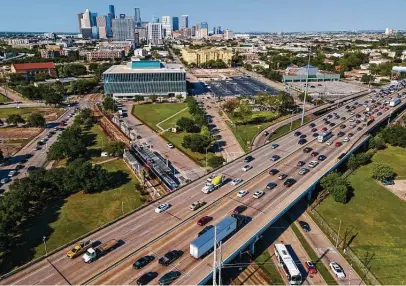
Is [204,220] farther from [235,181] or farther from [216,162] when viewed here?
[216,162]

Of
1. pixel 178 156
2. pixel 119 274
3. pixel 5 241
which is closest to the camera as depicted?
pixel 119 274

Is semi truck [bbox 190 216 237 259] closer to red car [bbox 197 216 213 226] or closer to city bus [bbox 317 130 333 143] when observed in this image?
red car [bbox 197 216 213 226]

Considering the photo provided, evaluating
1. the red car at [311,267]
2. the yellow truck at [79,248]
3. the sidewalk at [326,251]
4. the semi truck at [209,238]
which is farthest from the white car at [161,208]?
the sidewalk at [326,251]

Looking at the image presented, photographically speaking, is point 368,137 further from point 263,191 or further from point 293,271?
point 293,271

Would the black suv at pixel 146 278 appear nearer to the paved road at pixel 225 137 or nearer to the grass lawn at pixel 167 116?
the grass lawn at pixel 167 116

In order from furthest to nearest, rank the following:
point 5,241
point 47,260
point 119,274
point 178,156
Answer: point 178,156 → point 5,241 → point 47,260 → point 119,274

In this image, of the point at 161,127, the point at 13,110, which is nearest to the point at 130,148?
the point at 161,127
